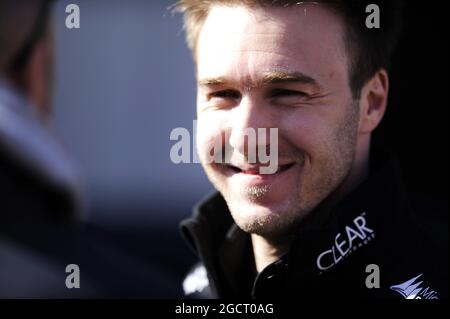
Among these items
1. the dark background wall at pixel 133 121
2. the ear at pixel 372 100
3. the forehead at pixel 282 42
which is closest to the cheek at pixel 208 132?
the forehead at pixel 282 42

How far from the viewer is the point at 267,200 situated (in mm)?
1936

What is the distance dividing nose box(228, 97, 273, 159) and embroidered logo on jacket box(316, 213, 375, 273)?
0.30 meters

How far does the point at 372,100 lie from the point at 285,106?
283 millimetres

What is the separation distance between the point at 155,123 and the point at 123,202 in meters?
0.55

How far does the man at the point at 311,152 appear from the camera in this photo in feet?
6.21

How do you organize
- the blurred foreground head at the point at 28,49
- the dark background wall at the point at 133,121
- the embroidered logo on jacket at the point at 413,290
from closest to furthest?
the blurred foreground head at the point at 28,49 < the embroidered logo on jacket at the point at 413,290 < the dark background wall at the point at 133,121

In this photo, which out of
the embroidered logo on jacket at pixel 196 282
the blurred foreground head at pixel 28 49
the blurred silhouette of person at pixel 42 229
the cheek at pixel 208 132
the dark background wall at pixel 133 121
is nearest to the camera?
the blurred silhouette of person at pixel 42 229

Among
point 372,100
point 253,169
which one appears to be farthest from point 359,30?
point 253,169

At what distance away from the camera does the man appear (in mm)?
1894

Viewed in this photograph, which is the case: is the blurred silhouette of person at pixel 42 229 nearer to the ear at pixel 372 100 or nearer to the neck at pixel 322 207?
the neck at pixel 322 207

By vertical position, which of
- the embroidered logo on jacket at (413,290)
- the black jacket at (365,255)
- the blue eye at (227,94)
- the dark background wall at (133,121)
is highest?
the dark background wall at (133,121)

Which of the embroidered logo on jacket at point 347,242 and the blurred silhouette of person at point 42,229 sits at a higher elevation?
the embroidered logo on jacket at point 347,242

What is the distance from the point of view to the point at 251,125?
1.89 meters
